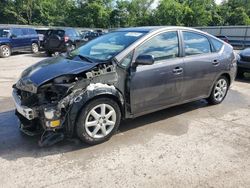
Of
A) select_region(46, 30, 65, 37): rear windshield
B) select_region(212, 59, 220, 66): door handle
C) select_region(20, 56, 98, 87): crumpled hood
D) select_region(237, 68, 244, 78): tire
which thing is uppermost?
select_region(20, 56, 98, 87): crumpled hood

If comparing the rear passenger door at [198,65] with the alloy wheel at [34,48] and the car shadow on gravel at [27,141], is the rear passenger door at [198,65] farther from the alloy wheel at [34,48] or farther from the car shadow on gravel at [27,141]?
the alloy wheel at [34,48]

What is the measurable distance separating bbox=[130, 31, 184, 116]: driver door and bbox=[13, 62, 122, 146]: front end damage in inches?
14.7

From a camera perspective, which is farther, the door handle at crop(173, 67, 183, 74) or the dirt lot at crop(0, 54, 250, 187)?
the door handle at crop(173, 67, 183, 74)

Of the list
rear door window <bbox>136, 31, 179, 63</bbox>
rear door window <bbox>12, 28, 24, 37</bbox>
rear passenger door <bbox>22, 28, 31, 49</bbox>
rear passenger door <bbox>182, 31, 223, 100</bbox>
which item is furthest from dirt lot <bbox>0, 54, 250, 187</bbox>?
rear passenger door <bbox>22, 28, 31, 49</bbox>

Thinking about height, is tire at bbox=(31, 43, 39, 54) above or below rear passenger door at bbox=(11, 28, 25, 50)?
below

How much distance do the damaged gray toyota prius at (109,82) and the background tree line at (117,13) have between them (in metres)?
42.4

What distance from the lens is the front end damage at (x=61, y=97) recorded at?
4.05 metres

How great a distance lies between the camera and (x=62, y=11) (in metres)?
52.5

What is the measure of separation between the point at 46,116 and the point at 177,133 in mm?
2100

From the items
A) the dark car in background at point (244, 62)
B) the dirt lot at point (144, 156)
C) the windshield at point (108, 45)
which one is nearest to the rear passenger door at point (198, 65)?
the dirt lot at point (144, 156)

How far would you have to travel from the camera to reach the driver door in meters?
4.69

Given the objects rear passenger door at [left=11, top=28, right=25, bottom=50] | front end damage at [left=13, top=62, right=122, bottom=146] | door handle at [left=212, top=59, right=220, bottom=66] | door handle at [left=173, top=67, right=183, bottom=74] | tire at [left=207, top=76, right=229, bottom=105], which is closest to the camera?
front end damage at [left=13, top=62, right=122, bottom=146]

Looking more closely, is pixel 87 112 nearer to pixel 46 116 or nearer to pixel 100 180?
pixel 46 116

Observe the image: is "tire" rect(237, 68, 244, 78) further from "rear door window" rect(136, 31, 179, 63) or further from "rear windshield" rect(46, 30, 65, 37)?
"rear windshield" rect(46, 30, 65, 37)
